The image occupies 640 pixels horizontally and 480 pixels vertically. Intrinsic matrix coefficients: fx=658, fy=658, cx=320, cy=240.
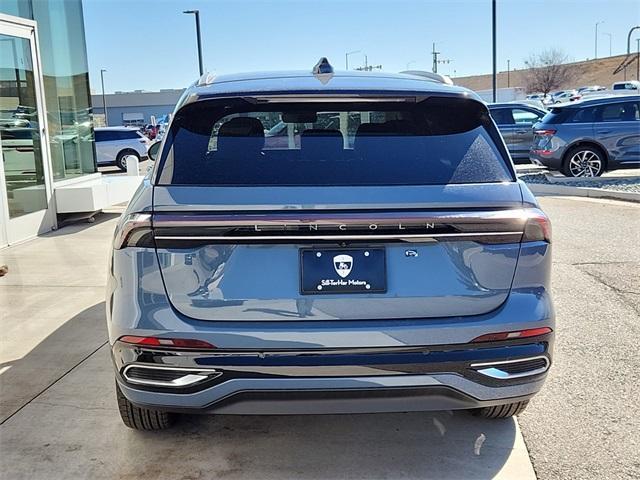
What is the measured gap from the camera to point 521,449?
127 inches

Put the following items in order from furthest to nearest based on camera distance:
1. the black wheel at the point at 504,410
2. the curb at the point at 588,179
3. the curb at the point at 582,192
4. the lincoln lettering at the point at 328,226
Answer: the curb at the point at 588,179 < the curb at the point at 582,192 < the black wheel at the point at 504,410 < the lincoln lettering at the point at 328,226

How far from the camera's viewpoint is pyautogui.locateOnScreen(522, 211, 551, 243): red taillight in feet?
8.87

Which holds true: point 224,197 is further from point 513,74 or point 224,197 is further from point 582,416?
point 513,74

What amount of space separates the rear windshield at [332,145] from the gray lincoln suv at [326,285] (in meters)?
0.01

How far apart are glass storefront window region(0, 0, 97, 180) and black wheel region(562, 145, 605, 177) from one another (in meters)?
9.38

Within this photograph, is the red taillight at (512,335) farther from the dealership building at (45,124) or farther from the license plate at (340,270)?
the dealership building at (45,124)

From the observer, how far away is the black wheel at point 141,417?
3.20 meters

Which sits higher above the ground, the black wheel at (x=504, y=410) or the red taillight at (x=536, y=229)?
the red taillight at (x=536, y=229)

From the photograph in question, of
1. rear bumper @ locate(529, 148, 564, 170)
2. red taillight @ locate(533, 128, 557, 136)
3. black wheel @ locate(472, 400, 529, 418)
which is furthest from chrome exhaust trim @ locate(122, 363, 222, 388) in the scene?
rear bumper @ locate(529, 148, 564, 170)

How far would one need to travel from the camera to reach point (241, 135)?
2.91 meters

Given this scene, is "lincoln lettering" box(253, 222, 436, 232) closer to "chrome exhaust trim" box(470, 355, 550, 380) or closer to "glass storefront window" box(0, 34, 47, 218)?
"chrome exhaust trim" box(470, 355, 550, 380)

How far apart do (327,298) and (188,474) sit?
1.16m

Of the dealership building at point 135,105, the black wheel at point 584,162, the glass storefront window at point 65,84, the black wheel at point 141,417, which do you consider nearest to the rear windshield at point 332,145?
the black wheel at point 141,417

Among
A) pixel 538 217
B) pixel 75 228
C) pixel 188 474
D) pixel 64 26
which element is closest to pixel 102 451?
pixel 188 474
